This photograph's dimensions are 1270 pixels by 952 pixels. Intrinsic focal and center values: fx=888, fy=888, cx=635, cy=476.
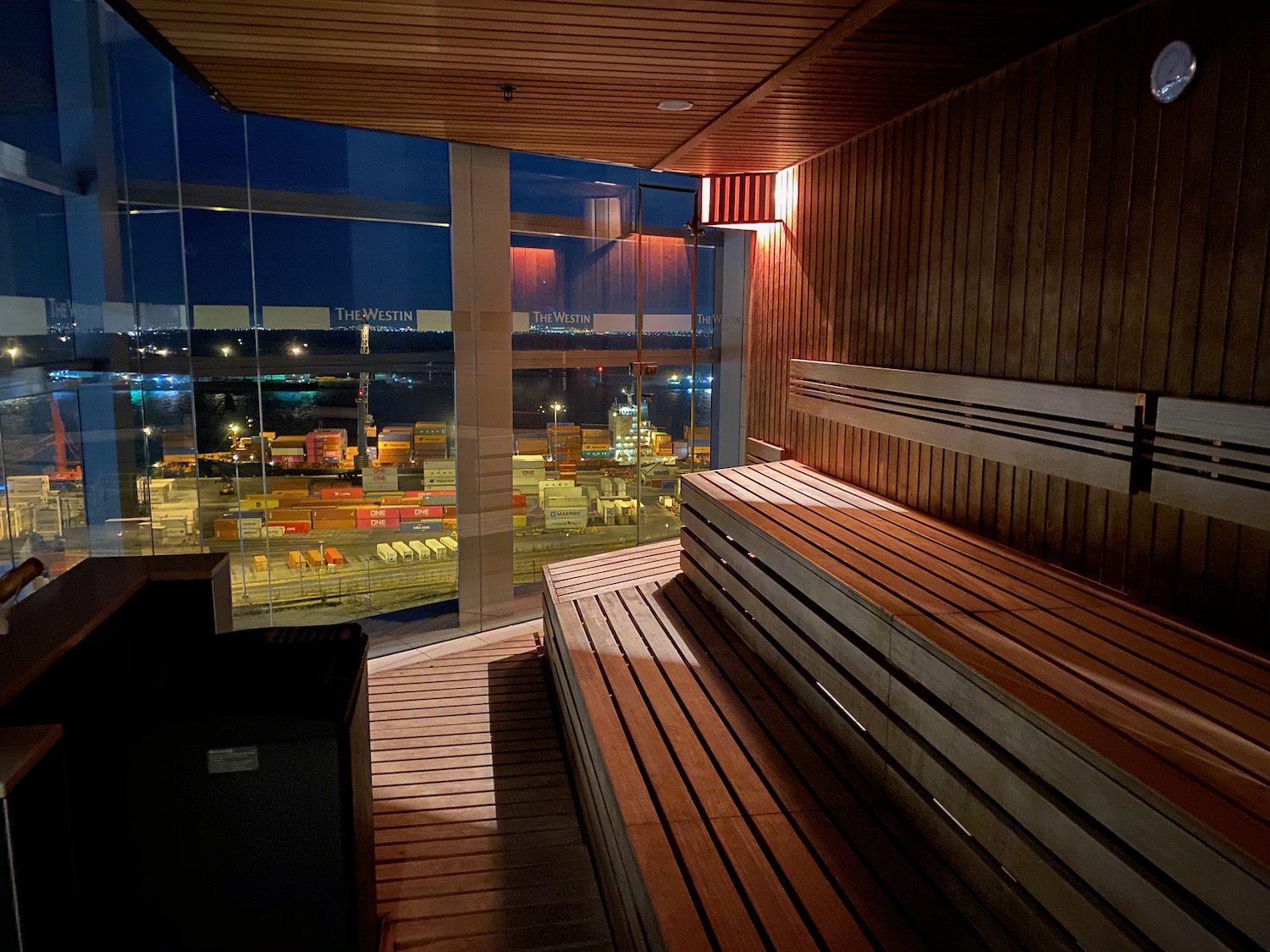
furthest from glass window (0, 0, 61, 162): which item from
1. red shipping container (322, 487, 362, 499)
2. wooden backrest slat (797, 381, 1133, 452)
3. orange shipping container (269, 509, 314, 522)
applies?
wooden backrest slat (797, 381, 1133, 452)

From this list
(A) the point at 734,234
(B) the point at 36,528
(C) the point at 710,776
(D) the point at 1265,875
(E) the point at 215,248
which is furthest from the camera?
(A) the point at 734,234

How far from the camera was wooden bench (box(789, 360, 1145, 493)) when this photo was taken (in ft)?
9.76

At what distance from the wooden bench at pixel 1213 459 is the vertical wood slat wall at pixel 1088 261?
9 cm

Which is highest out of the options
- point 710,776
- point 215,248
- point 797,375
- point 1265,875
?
point 215,248

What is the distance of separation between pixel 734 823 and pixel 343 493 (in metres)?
3.63

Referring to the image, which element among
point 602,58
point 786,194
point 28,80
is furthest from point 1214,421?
point 28,80

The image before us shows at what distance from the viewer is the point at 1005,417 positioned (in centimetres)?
352

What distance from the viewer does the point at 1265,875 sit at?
55.5 inches

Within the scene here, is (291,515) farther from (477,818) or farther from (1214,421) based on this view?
(1214,421)

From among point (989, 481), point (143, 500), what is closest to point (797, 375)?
point (989, 481)

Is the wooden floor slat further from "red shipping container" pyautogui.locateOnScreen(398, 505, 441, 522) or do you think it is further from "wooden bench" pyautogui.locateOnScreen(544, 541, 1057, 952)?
"red shipping container" pyautogui.locateOnScreen(398, 505, 441, 522)

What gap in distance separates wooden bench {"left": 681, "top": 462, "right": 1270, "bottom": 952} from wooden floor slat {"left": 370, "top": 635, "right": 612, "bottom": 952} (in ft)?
3.36

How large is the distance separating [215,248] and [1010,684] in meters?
4.16

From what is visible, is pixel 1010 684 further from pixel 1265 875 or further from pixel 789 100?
pixel 789 100
